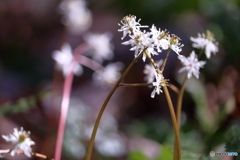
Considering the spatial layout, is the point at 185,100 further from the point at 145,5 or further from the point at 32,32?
the point at 32,32

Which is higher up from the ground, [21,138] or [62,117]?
[62,117]

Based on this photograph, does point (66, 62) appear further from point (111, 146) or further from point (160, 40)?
point (160, 40)

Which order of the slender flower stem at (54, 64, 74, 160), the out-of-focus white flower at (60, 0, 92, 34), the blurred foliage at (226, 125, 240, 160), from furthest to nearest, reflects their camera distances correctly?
the out-of-focus white flower at (60, 0, 92, 34) < the slender flower stem at (54, 64, 74, 160) < the blurred foliage at (226, 125, 240, 160)

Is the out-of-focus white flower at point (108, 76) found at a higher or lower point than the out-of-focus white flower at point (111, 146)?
higher

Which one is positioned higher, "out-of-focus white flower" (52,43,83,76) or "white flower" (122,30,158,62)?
"out-of-focus white flower" (52,43,83,76)

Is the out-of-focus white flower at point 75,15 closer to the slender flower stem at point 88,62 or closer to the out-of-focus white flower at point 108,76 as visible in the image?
the slender flower stem at point 88,62

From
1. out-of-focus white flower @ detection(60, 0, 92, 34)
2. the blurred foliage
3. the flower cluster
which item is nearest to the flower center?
the flower cluster

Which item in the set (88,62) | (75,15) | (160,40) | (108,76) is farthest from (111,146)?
(160,40)

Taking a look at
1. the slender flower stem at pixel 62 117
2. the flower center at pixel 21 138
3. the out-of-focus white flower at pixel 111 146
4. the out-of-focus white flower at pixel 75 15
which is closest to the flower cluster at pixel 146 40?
→ the flower center at pixel 21 138

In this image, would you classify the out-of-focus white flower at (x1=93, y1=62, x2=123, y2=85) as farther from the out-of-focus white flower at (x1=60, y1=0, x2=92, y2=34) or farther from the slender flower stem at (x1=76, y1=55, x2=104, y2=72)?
the out-of-focus white flower at (x1=60, y1=0, x2=92, y2=34)
